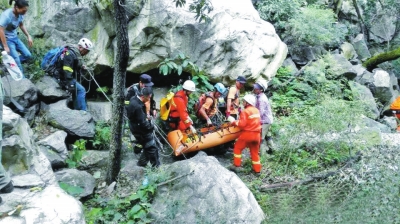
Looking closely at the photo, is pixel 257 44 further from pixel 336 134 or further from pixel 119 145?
pixel 119 145

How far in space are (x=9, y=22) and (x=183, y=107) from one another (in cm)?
376

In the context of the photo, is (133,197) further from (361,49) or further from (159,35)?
(361,49)

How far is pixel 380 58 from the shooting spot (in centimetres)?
1577

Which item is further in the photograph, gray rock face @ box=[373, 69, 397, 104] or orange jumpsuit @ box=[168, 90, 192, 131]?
gray rock face @ box=[373, 69, 397, 104]

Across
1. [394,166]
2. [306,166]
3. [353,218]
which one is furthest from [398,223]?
[306,166]

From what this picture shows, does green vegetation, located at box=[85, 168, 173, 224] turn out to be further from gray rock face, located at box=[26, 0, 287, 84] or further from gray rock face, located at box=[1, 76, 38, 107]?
gray rock face, located at box=[26, 0, 287, 84]

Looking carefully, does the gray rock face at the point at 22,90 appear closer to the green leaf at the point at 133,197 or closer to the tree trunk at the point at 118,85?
the tree trunk at the point at 118,85

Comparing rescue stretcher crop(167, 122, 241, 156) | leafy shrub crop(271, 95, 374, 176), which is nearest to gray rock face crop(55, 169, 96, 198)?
rescue stretcher crop(167, 122, 241, 156)

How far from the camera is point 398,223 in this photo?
5973 millimetres

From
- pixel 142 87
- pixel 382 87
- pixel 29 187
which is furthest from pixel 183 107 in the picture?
pixel 382 87

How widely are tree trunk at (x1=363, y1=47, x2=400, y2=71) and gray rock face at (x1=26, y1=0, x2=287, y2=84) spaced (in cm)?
641

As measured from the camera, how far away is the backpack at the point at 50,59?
924 cm

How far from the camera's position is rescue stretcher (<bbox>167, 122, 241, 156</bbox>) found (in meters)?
8.78

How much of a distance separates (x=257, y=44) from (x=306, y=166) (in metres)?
4.00
